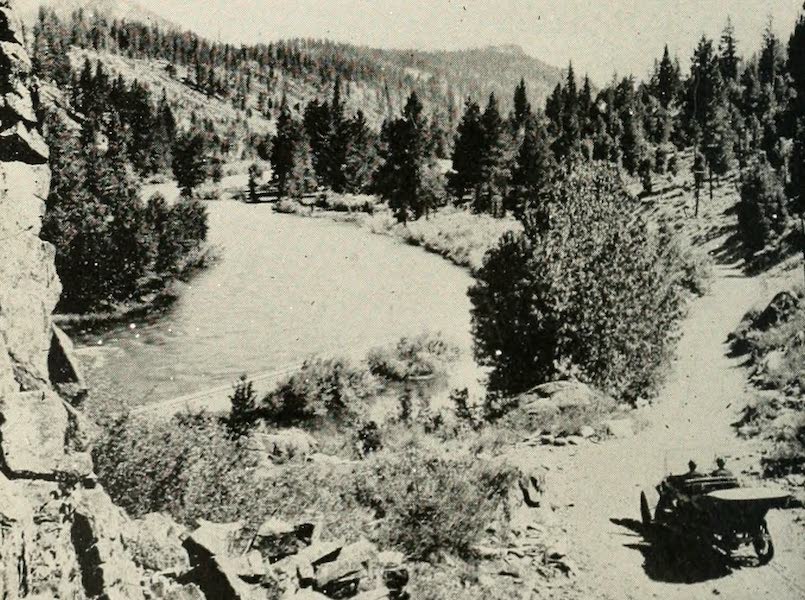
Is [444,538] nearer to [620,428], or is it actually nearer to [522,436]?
[522,436]

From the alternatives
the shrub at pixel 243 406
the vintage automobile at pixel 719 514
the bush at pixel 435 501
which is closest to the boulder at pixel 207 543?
the bush at pixel 435 501

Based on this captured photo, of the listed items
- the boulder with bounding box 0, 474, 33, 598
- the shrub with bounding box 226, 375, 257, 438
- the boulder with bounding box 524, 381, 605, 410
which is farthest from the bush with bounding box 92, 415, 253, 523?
the boulder with bounding box 524, 381, 605, 410

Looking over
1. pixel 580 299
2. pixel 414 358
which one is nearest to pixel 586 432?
pixel 580 299

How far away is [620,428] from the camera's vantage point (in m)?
20.4

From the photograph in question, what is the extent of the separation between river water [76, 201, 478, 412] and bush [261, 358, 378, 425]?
239 cm

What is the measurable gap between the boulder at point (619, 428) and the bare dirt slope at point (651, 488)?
13.4 inches

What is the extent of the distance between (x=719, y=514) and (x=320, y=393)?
1824cm

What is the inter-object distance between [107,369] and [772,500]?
2350 centimetres

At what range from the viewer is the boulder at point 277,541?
1132cm

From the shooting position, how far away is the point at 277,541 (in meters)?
11.4

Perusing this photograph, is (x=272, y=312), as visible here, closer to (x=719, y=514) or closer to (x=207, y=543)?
(x=207, y=543)

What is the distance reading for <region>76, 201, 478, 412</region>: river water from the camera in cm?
2791

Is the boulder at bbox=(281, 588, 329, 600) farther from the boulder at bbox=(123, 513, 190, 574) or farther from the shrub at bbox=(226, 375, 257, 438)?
the shrub at bbox=(226, 375, 257, 438)

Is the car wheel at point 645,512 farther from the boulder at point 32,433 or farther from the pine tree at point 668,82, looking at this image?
the pine tree at point 668,82
